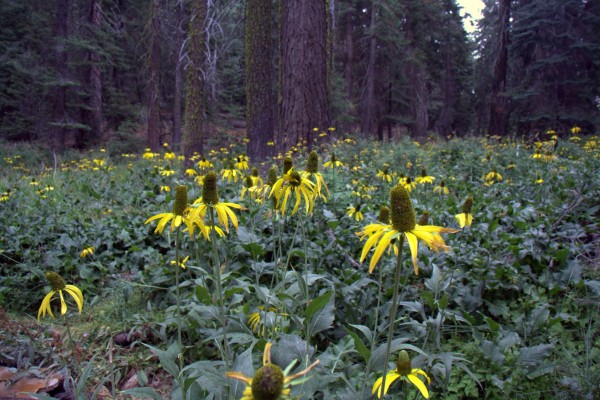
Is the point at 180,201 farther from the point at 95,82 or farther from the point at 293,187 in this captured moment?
the point at 95,82

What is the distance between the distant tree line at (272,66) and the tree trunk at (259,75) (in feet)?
0.09

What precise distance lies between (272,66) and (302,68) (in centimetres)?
182

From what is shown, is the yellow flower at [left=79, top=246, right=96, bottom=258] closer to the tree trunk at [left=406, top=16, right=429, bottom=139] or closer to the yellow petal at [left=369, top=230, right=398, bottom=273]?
the yellow petal at [left=369, top=230, right=398, bottom=273]

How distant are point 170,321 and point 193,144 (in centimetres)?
611

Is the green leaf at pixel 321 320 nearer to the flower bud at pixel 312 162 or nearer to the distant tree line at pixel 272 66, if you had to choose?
the flower bud at pixel 312 162

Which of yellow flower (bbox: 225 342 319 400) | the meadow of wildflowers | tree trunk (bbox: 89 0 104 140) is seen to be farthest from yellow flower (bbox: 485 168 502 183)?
tree trunk (bbox: 89 0 104 140)

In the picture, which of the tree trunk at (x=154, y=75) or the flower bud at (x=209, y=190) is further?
the tree trunk at (x=154, y=75)

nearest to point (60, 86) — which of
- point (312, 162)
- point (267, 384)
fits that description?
point (312, 162)

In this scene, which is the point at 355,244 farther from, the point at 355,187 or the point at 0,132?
the point at 0,132

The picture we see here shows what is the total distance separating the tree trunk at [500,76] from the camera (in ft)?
43.6

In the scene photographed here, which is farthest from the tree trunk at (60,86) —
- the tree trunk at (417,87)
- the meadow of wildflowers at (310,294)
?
the tree trunk at (417,87)

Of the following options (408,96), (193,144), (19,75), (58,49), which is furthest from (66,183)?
(408,96)

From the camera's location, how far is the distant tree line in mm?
7828

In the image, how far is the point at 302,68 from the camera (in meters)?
6.71
